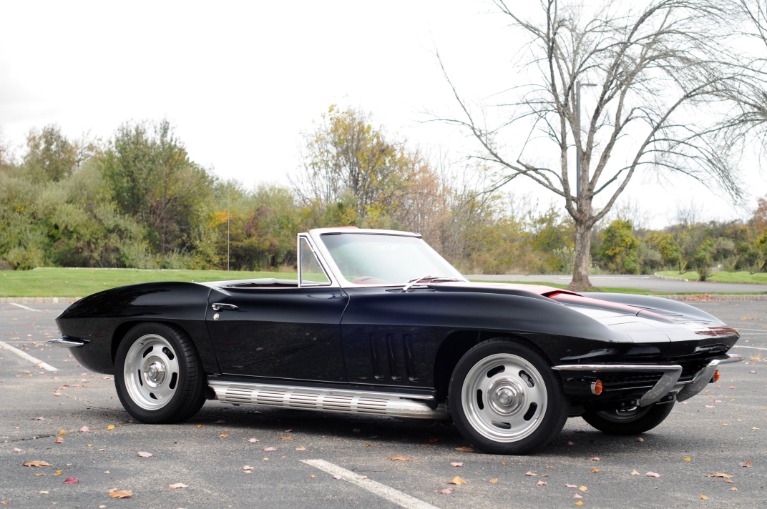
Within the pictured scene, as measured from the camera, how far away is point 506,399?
5551 millimetres

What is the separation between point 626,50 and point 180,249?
25.4 m

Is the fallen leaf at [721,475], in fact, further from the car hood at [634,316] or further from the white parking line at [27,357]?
the white parking line at [27,357]

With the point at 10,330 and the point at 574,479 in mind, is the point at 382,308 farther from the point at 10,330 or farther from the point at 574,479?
the point at 10,330

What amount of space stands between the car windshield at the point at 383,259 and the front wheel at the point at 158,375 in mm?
1265

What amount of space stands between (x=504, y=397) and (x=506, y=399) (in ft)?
0.05

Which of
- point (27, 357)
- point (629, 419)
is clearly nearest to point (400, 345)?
point (629, 419)

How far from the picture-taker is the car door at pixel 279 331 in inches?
243

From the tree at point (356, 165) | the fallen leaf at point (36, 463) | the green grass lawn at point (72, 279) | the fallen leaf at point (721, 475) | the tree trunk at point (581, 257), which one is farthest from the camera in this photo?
the tree at point (356, 165)

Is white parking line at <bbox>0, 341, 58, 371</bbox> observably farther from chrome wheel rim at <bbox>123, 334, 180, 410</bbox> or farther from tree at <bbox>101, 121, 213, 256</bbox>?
tree at <bbox>101, 121, 213, 256</bbox>

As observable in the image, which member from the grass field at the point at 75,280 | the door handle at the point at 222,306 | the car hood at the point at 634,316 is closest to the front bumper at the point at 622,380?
the car hood at the point at 634,316

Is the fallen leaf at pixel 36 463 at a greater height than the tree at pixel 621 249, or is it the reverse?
the tree at pixel 621 249

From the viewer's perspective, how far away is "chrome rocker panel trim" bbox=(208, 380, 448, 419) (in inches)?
229

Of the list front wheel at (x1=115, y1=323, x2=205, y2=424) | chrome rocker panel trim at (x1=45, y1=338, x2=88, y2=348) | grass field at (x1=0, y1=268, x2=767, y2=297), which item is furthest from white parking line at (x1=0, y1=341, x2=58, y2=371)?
grass field at (x1=0, y1=268, x2=767, y2=297)

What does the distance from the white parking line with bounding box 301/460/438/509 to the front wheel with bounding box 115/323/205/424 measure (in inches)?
62.3
